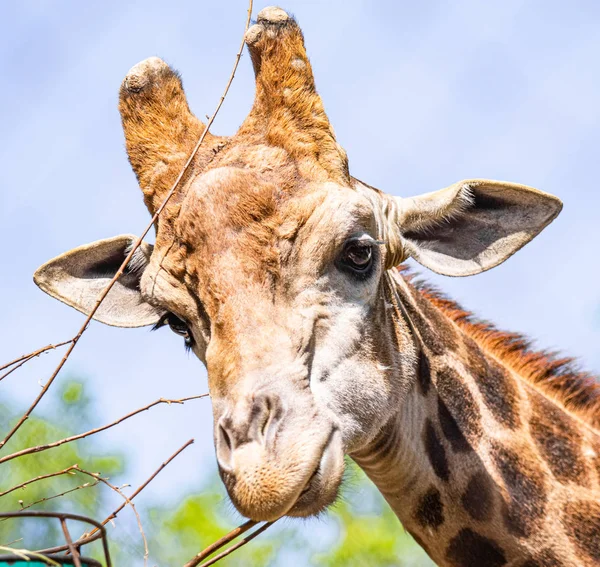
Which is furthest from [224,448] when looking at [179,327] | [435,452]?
[435,452]

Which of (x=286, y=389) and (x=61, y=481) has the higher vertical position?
(x=286, y=389)

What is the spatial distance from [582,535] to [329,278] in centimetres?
216

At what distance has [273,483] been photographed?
13.8 feet

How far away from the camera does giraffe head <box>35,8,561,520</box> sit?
444cm

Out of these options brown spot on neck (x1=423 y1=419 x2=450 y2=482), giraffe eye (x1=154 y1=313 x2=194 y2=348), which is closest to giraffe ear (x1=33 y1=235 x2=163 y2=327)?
giraffe eye (x1=154 y1=313 x2=194 y2=348)

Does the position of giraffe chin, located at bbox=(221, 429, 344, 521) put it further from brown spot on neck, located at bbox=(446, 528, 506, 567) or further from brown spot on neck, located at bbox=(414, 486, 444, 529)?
brown spot on neck, located at bbox=(446, 528, 506, 567)

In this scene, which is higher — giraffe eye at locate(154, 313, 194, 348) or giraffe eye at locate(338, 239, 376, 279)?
giraffe eye at locate(338, 239, 376, 279)

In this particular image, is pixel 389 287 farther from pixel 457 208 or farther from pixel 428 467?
pixel 428 467

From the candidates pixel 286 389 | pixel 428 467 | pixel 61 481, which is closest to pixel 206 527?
pixel 61 481

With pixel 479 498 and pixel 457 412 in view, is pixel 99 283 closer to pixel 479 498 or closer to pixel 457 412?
pixel 457 412

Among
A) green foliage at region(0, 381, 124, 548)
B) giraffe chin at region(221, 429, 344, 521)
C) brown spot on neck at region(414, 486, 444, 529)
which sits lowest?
green foliage at region(0, 381, 124, 548)

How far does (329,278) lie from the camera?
5.11 metres

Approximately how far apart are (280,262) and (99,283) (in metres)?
2.00

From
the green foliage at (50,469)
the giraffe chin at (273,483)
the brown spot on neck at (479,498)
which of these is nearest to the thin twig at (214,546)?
the giraffe chin at (273,483)
